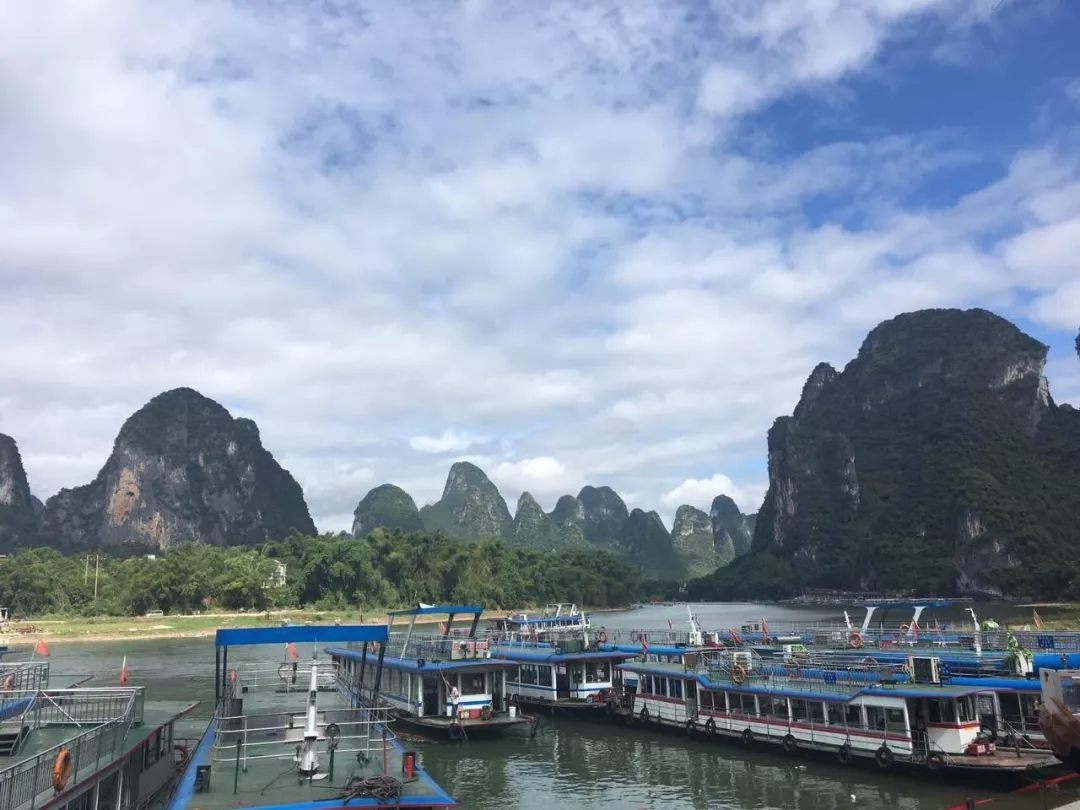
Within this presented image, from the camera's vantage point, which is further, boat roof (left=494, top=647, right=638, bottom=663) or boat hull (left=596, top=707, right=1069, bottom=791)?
boat roof (left=494, top=647, right=638, bottom=663)

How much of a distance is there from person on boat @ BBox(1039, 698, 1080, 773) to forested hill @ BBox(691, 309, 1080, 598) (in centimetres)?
10848

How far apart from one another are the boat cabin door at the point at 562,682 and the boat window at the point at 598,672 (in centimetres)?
79

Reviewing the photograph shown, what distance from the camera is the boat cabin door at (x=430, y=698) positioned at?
24562mm

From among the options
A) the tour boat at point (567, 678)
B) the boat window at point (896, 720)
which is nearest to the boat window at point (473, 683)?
the tour boat at point (567, 678)

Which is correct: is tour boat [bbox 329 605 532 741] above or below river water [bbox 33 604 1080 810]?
above

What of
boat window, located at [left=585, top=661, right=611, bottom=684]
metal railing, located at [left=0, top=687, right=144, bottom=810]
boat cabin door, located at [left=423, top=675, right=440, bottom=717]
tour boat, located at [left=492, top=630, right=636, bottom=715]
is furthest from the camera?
boat window, located at [left=585, top=661, right=611, bottom=684]

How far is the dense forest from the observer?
7981 cm

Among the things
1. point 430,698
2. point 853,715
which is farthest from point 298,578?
point 853,715

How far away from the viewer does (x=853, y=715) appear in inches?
790

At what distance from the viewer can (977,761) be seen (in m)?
17.3

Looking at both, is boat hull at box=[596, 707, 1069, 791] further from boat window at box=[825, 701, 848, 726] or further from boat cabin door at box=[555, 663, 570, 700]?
boat cabin door at box=[555, 663, 570, 700]

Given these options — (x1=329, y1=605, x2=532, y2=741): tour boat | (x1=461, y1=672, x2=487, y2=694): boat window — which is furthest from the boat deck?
(x1=461, y1=672, x2=487, y2=694): boat window

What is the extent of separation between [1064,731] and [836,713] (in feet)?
48.0

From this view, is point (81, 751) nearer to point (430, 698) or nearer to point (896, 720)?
point (430, 698)
